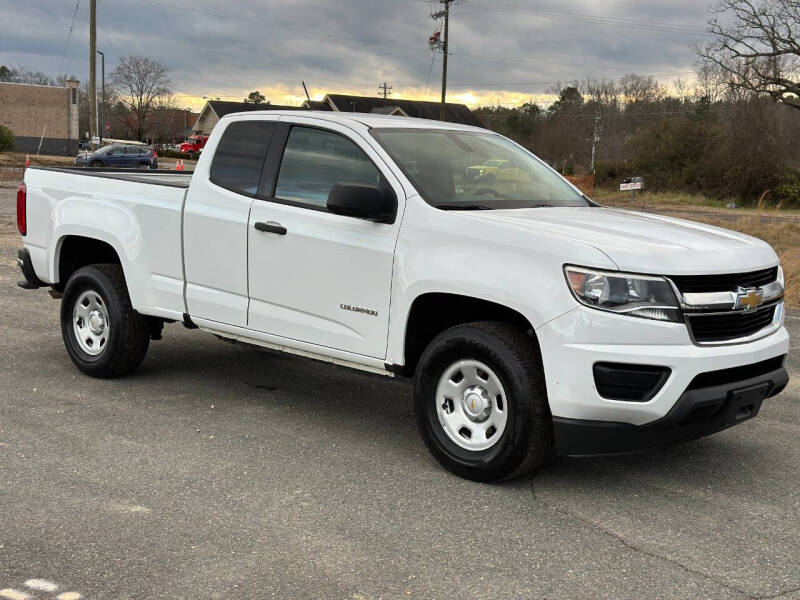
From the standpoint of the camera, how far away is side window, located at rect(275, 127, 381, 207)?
17.3 ft

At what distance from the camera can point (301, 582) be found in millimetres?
3484

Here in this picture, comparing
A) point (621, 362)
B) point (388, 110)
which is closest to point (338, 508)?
point (621, 362)

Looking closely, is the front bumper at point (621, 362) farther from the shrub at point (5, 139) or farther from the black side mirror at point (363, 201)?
the shrub at point (5, 139)

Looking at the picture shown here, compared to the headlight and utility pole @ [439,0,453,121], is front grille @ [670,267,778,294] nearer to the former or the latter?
the headlight

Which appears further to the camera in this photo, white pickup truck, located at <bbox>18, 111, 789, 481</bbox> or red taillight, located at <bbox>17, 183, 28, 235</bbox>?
red taillight, located at <bbox>17, 183, 28, 235</bbox>

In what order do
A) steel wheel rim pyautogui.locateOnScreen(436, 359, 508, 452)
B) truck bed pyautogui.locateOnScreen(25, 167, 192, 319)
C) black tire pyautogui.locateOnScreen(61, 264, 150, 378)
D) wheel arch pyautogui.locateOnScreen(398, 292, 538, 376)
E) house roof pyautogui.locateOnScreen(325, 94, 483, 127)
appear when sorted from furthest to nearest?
house roof pyautogui.locateOnScreen(325, 94, 483, 127), black tire pyautogui.locateOnScreen(61, 264, 150, 378), truck bed pyautogui.locateOnScreen(25, 167, 192, 319), wheel arch pyautogui.locateOnScreen(398, 292, 538, 376), steel wheel rim pyautogui.locateOnScreen(436, 359, 508, 452)

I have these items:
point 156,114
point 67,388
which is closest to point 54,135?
point 156,114

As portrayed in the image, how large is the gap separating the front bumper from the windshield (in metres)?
1.16

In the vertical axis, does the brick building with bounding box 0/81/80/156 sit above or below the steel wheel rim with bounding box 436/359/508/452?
above

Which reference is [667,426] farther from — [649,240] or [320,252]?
[320,252]

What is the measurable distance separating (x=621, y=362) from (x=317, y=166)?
2310 millimetres

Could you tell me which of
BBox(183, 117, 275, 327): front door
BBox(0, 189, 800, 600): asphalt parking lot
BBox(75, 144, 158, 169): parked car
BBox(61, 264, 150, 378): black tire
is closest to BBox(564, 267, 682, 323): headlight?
BBox(0, 189, 800, 600): asphalt parking lot

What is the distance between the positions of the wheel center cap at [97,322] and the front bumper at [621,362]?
368cm

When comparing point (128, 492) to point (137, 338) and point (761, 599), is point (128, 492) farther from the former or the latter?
point (761, 599)
